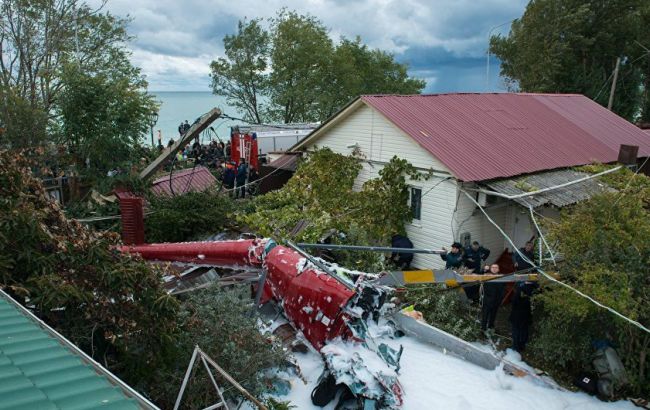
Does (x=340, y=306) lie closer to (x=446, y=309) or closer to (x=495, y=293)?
(x=446, y=309)

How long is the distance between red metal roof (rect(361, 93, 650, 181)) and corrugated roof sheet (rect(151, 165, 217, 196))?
633cm

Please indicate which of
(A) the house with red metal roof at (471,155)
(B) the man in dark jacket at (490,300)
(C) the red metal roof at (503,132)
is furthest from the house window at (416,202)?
(B) the man in dark jacket at (490,300)

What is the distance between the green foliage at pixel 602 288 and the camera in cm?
834

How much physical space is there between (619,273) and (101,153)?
1495 centimetres

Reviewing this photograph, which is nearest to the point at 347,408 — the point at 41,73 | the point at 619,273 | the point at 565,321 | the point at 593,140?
the point at 565,321

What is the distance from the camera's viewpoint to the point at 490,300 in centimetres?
1035

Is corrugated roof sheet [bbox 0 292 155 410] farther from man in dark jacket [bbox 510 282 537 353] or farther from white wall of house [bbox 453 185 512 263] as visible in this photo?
white wall of house [bbox 453 185 512 263]

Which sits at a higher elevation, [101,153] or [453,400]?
[101,153]

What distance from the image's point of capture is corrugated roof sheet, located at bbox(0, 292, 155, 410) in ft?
12.4

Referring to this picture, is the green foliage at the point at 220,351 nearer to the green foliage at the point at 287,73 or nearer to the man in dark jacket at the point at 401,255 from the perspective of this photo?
the man in dark jacket at the point at 401,255

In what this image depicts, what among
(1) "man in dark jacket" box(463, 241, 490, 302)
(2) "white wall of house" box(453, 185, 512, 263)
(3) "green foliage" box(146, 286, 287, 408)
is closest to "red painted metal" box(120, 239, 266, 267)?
(3) "green foliage" box(146, 286, 287, 408)

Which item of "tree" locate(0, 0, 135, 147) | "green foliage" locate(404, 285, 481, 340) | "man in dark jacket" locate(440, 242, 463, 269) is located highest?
"tree" locate(0, 0, 135, 147)

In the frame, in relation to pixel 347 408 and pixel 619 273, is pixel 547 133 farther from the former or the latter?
pixel 347 408

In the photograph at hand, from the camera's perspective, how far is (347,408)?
7.54m
